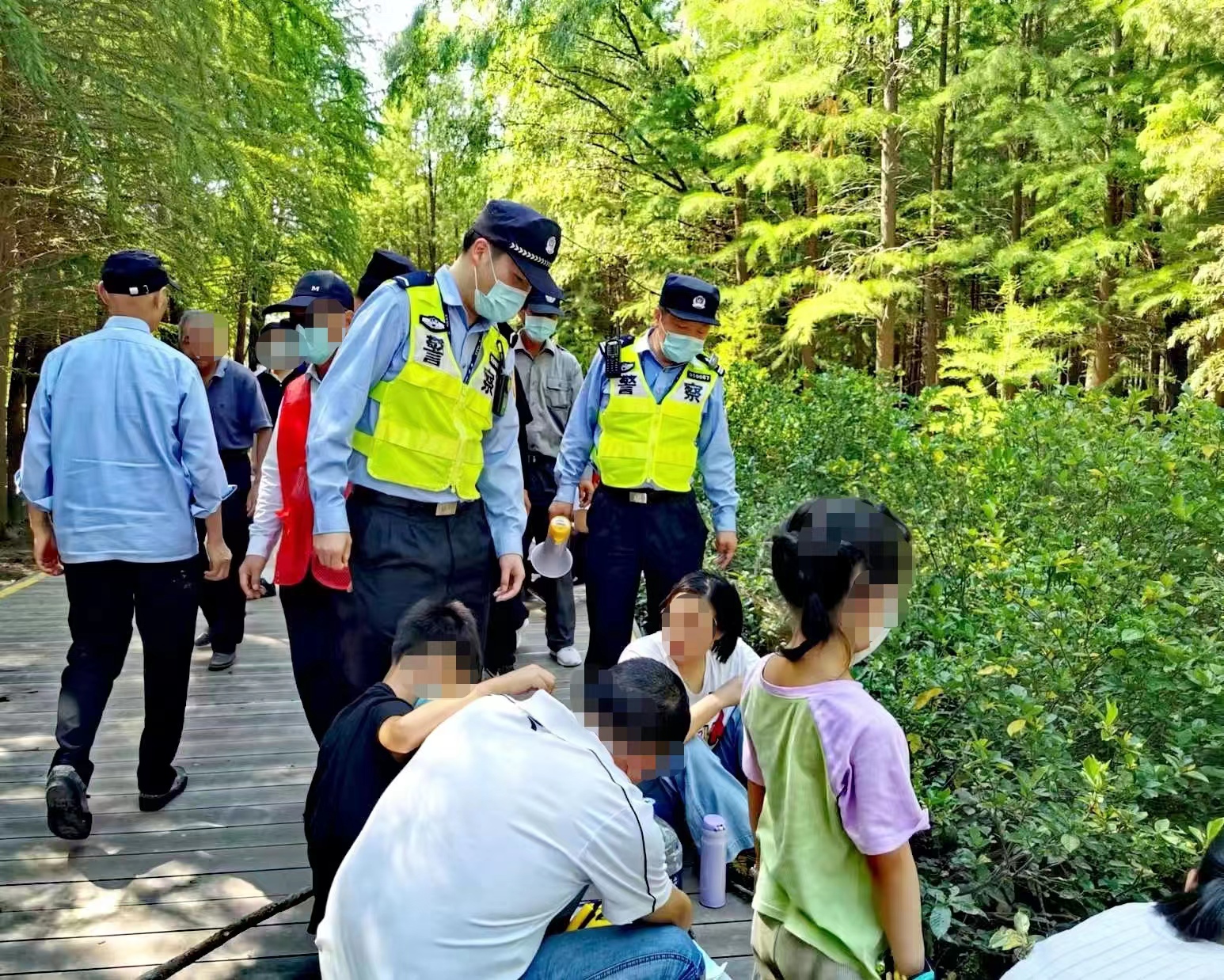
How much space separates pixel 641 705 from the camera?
79.0 inches

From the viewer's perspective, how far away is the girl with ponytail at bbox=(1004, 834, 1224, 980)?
1.49 metres

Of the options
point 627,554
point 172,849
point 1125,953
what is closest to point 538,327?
point 627,554

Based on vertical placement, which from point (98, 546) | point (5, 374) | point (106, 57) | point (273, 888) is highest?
point (106, 57)

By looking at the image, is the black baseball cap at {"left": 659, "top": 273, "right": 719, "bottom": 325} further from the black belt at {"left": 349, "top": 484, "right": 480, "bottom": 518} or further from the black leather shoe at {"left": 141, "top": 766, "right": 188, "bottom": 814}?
the black leather shoe at {"left": 141, "top": 766, "right": 188, "bottom": 814}

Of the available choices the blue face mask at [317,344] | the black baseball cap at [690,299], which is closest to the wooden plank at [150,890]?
the blue face mask at [317,344]

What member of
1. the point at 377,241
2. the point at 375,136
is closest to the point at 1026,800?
the point at 375,136

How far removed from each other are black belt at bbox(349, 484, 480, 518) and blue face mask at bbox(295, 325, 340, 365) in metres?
0.86

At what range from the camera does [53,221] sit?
9.08 metres

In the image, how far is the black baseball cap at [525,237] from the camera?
2.90 meters

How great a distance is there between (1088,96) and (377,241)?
19.5 metres

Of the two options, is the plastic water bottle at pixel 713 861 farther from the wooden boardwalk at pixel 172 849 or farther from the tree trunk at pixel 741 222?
the tree trunk at pixel 741 222

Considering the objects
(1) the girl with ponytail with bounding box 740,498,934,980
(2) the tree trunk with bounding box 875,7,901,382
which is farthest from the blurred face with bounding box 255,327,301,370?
(2) the tree trunk with bounding box 875,7,901,382

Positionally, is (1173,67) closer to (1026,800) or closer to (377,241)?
(1026,800)

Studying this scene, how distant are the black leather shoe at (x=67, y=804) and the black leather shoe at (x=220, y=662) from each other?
84.1 inches
